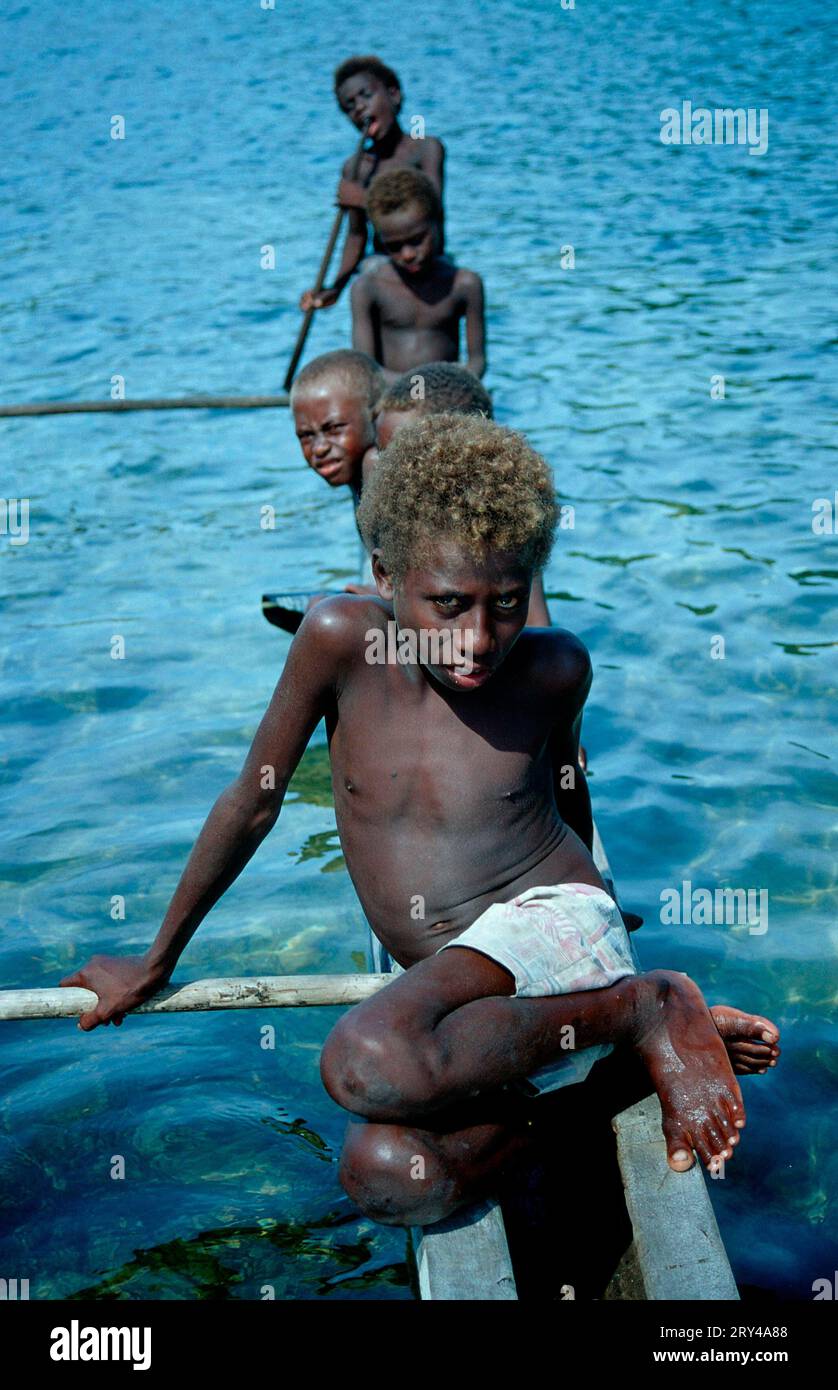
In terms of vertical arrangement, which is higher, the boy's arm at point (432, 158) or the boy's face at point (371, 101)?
the boy's face at point (371, 101)

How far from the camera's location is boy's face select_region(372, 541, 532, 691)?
284cm

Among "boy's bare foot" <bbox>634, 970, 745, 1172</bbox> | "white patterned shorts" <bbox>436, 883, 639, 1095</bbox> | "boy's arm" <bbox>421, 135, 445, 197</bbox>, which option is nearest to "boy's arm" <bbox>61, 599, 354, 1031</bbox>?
"white patterned shorts" <bbox>436, 883, 639, 1095</bbox>

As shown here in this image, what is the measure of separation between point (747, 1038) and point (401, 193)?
4.99 m

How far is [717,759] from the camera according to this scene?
5656 millimetres

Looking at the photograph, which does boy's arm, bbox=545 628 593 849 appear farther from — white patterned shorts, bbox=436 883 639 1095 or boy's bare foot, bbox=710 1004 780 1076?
boy's bare foot, bbox=710 1004 780 1076

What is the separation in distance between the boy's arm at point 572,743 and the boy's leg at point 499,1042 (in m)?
0.58

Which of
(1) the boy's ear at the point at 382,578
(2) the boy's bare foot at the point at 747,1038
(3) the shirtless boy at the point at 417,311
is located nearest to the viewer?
(2) the boy's bare foot at the point at 747,1038

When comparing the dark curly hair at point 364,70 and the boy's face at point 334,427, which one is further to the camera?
the dark curly hair at point 364,70

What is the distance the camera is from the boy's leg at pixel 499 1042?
8.63 feet

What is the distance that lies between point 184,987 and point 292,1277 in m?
0.73

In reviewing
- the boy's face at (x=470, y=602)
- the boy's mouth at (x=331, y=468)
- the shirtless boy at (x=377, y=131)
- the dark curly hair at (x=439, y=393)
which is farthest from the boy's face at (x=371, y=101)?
the boy's face at (x=470, y=602)

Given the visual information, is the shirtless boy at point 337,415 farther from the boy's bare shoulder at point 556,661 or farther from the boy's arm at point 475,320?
the boy's bare shoulder at point 556,661

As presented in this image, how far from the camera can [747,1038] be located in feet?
9.55

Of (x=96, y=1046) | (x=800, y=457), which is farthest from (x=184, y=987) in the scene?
(x=800, y=457)
